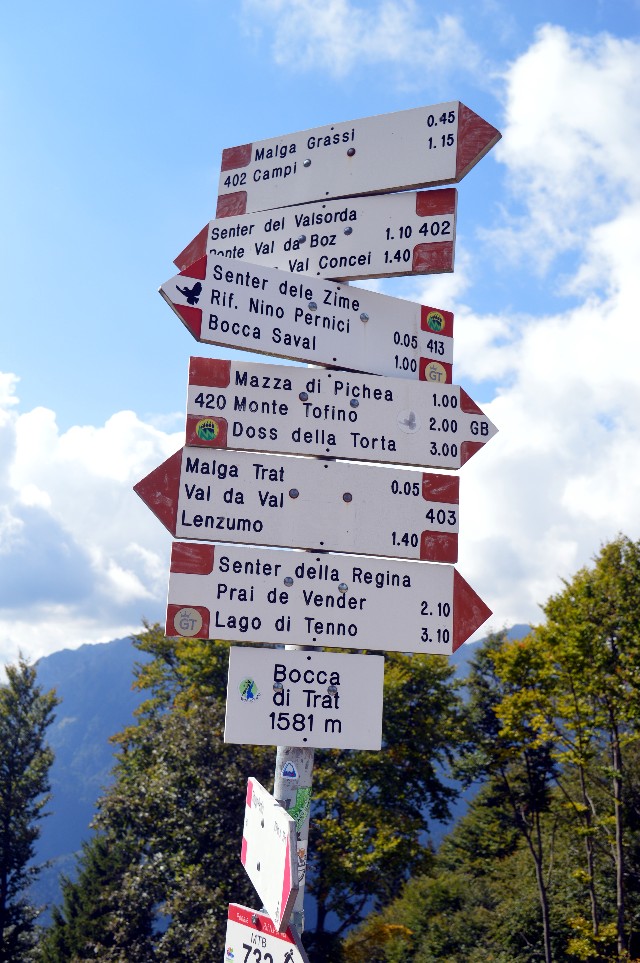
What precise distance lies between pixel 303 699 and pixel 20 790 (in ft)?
106

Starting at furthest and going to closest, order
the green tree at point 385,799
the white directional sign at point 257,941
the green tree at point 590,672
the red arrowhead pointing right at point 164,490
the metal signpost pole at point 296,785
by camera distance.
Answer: the green tree at point 385,799, the green tree at point 590,672, the red arrowhead pointing right at point 164,490, the metal signpost pole at point 296,785, the white directional sign at point 257,941

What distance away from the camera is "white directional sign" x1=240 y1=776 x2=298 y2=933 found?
326 cm

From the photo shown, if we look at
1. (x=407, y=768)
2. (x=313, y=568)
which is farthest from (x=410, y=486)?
(x=407, y=768)

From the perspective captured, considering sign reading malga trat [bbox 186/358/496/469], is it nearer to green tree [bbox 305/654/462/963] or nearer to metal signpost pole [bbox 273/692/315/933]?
metal signpost pole [bbox 273/692/315/933]

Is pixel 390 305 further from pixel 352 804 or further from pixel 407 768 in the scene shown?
pixel 407 768

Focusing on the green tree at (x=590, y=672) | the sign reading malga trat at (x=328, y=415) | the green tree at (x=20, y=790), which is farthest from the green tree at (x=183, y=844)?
the sign reading malga trat at (x=328, y=415)

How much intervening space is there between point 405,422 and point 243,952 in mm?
2846

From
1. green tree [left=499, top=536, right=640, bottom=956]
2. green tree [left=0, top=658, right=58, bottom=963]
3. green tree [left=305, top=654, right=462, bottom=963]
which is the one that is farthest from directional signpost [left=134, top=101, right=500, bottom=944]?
green tree [left=0, top=658, right=58, bottom=963]

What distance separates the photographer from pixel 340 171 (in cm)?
543

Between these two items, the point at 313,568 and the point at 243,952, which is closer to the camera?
the point at 243,952

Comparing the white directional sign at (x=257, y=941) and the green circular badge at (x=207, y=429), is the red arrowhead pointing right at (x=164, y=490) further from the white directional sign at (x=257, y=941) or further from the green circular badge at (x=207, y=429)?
the white directional sign at (x=257, y=941)

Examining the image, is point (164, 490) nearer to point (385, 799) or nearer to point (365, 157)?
point (365, 157)

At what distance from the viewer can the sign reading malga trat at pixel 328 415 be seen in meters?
4.70

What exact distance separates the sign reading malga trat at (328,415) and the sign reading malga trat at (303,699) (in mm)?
1148
